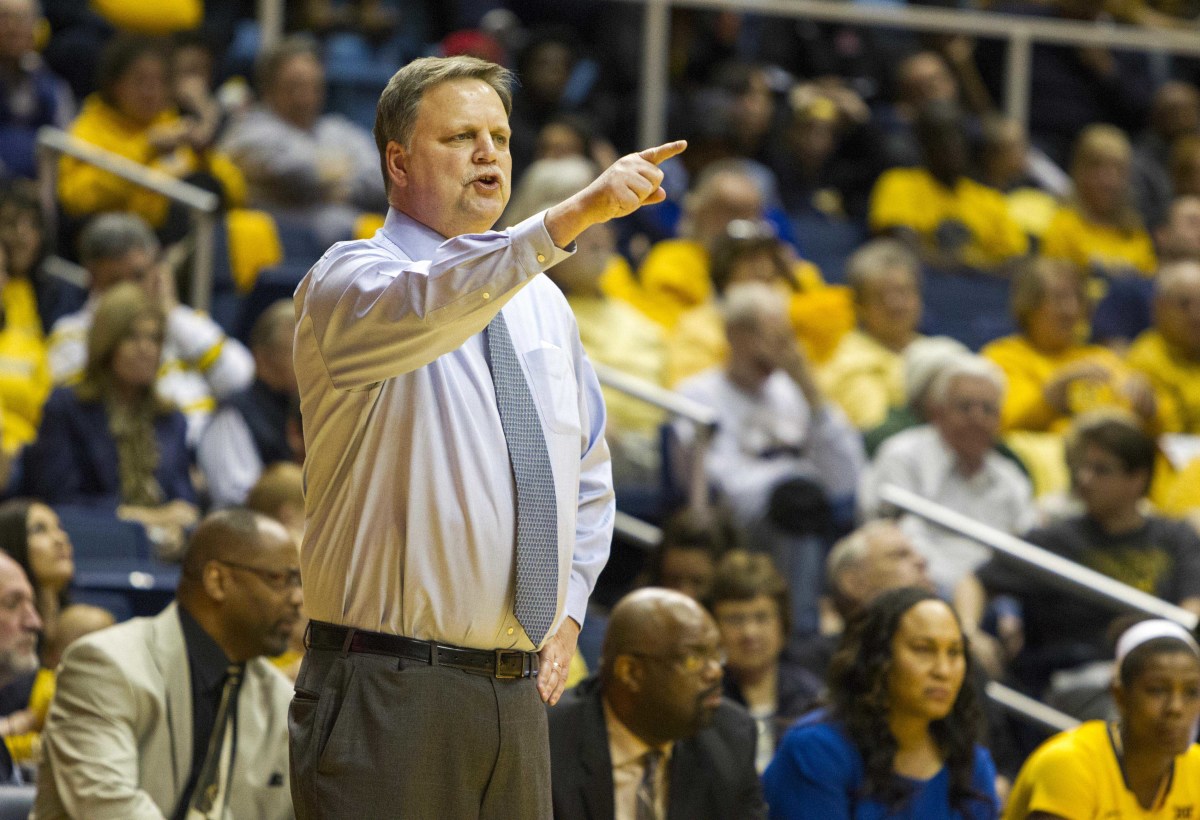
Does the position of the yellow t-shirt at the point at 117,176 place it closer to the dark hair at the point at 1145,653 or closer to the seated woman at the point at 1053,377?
the seated woman at the point at 1053,377

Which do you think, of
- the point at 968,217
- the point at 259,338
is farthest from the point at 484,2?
the point at 259,338

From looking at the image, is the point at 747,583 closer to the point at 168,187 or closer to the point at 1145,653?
the point at 1145,653

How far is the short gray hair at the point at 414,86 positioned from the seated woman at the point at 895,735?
1.91 metres

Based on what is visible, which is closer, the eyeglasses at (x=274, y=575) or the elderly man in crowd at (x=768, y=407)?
the eyeglasses at (x=274, y=575)

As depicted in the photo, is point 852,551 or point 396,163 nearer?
point 396,163

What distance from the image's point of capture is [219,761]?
11.9 feet

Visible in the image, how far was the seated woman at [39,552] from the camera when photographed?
4418mm

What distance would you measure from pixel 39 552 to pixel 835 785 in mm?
1964

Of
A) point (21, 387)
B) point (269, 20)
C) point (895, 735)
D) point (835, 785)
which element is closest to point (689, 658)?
point (835, 785)

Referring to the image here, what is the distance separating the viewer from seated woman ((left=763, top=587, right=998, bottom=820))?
12.8ft

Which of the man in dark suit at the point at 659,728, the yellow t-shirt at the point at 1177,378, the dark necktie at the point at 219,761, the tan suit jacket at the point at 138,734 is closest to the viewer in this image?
the tan suit jacket at the point at 138,734

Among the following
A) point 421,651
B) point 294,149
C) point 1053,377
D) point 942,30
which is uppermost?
point 942,30

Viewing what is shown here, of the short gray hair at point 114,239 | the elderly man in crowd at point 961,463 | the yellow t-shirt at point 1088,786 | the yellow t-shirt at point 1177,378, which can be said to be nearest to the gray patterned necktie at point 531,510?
the yellow t-shirt at point 1088,786

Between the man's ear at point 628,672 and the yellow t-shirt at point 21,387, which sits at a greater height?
the yellow t-shirt at point 21,387
